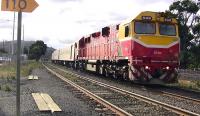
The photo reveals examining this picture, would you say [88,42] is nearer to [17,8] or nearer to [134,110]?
[134,110]

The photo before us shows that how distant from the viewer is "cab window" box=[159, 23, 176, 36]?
22.3 m

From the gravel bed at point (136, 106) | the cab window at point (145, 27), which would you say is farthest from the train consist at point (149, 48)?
the gravel bed at point (136, 106)

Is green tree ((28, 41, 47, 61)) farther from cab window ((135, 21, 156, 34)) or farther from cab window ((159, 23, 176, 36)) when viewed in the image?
cab window ((135, 21, 156, 34))

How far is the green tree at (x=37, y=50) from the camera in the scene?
170 meters

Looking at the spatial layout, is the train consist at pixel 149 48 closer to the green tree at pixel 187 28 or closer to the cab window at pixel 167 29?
the cab window at pixel 167 29

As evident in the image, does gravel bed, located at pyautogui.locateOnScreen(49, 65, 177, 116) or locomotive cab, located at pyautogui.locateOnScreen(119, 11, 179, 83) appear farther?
locomotive cab, located at pyautogui.locateOnScreen(119, 11, 179, 83)

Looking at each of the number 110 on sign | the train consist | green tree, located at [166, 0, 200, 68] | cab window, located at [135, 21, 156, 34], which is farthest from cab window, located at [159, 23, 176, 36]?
green tree, located at [166, 0, 200, 68]

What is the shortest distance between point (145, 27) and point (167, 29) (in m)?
1.20

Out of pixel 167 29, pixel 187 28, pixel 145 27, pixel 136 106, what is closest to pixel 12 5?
pixel 136 106

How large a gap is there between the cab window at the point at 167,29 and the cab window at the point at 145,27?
43cm

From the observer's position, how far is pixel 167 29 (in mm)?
22438

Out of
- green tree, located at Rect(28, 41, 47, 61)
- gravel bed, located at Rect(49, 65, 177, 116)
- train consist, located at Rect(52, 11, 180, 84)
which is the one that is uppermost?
green tree, located at Rect(28, 41, 47, 61)

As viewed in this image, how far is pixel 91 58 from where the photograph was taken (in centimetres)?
3444

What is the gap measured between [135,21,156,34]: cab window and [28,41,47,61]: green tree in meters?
147
